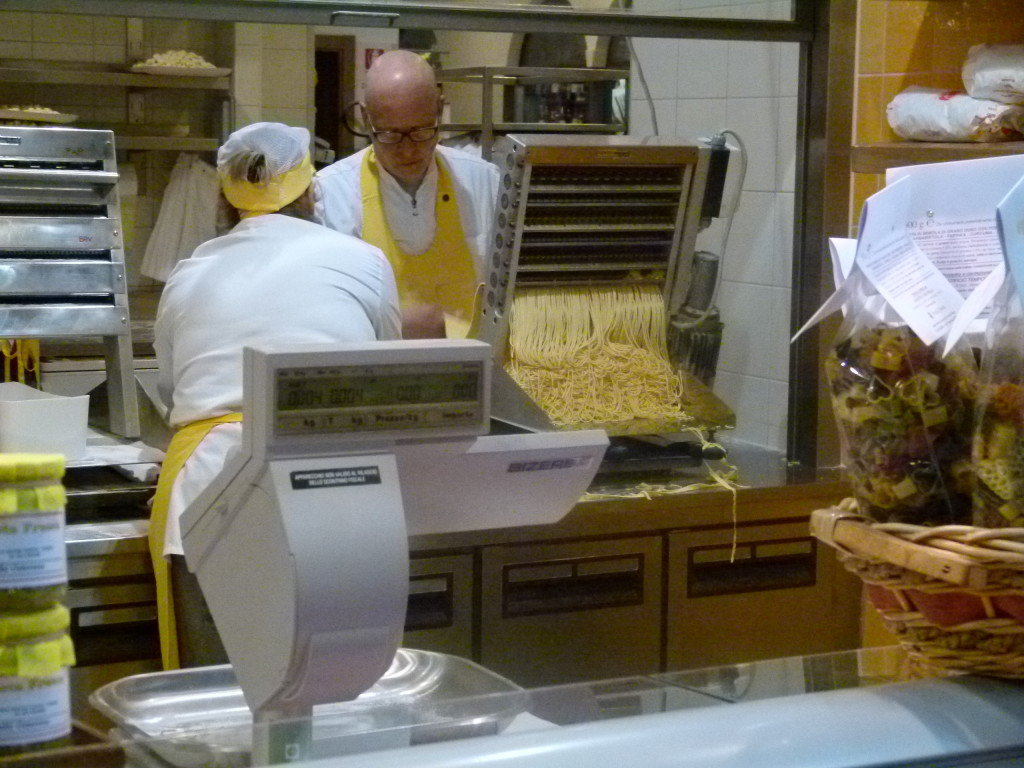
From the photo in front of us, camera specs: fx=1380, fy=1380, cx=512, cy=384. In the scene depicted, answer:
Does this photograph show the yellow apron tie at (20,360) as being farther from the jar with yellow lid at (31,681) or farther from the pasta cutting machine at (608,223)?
the jar with yellow lid at (31,681)

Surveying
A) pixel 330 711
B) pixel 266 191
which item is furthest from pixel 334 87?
pixel 330 711

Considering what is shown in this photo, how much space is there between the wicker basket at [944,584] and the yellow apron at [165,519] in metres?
1.51

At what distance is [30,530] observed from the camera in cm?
100

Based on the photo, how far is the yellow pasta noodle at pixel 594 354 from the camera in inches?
115

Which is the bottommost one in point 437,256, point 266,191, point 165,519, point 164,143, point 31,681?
point 165,519

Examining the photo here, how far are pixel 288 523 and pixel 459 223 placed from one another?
2132 millimetres

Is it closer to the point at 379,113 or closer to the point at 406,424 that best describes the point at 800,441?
the point at 379,113

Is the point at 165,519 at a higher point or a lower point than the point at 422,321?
lower

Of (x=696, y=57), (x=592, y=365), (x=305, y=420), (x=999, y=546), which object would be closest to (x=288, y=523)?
(x=305, y=420)

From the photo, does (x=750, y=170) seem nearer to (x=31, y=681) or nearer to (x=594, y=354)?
(x=594, y=354)

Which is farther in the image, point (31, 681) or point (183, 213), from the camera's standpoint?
point (183, 213)

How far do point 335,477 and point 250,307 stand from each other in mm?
1332

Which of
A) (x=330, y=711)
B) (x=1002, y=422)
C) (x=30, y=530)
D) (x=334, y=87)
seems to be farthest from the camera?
(x=334, y=87)

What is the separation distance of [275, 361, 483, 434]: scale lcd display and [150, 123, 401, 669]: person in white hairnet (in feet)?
3.92
